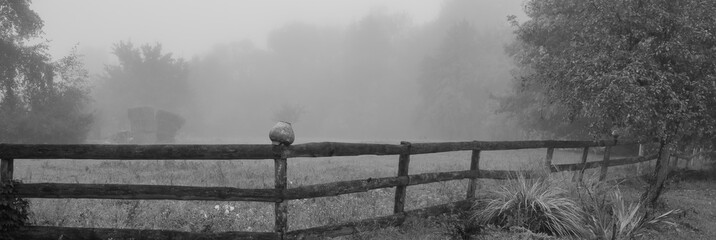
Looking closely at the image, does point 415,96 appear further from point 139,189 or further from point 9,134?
point 139,189

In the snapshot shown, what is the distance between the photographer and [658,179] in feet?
33.5

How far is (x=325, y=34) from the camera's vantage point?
10538 centimetres

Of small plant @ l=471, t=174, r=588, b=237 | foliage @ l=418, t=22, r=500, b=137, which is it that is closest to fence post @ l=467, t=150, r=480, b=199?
small plant @ l=471, t=174, r=588, b=237

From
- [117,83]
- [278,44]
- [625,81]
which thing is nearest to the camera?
[625,81]

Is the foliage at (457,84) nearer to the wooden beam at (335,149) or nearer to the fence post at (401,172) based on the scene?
the fence post at (401,172)

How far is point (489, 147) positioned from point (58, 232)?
265 inches

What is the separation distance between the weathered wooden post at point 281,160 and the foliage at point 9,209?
9.88 ft

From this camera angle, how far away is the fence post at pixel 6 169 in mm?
5551

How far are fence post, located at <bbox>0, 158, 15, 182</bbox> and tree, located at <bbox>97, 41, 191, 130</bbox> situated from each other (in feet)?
243

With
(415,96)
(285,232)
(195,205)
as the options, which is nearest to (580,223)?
(285,232)

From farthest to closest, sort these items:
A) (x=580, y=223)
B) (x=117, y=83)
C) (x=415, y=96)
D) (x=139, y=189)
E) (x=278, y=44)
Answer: (x=278, y=44) → (x=415, y=96) → (x=117, y=83) → (x=580, y=223) → (x=139, y=189)

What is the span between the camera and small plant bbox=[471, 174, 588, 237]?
23.3 ft

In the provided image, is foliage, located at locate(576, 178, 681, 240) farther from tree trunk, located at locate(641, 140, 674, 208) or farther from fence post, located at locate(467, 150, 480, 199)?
tree trunk, located at locate(641, 140, 674, 208)

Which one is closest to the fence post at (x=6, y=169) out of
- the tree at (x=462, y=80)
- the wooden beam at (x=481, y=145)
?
the wooden beam at (x=481, y=145)
